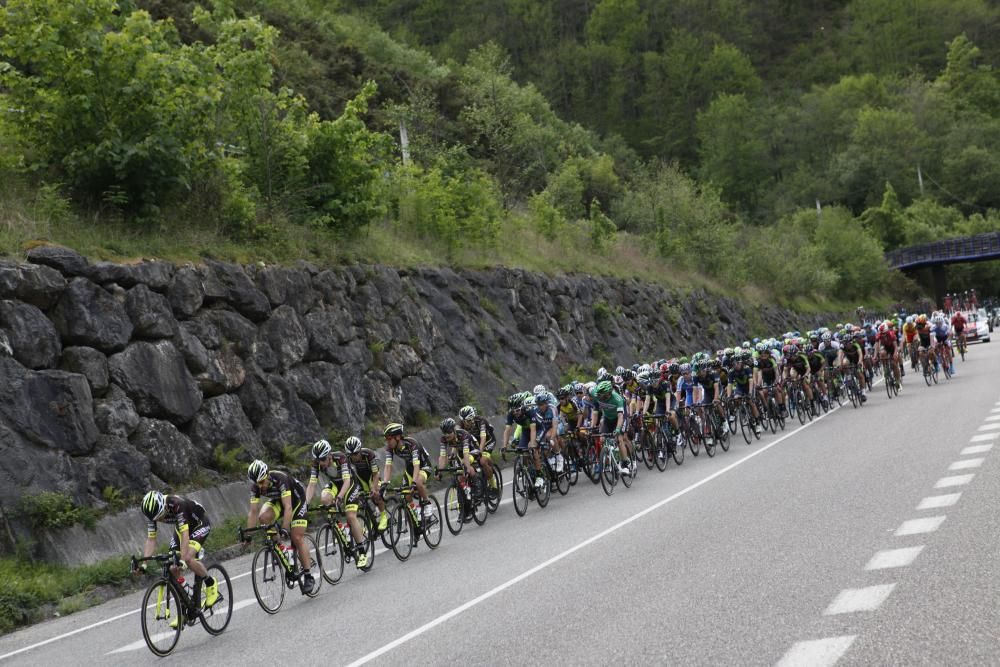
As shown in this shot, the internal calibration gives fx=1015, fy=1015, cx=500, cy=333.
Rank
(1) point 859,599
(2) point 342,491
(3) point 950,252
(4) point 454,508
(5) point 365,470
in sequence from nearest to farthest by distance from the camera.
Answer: (1) point 859,599
(2) point 342,491
(5) point 365,470
(4) point 454,508
(3) point 950,252

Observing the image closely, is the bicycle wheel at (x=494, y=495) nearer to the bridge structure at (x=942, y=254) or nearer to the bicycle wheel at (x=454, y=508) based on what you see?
the bicycle wheel at (x=454, y=508)

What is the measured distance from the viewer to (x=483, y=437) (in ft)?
53.8

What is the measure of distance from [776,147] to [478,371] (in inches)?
4706

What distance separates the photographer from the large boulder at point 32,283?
1514 centimetres

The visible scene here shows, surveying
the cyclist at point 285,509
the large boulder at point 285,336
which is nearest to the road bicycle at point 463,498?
the cyclist at point 285,509

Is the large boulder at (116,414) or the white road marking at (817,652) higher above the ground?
the large boulder at (116,414)

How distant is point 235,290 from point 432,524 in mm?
7963

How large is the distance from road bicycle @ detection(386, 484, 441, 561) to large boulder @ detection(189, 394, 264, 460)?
477 cm

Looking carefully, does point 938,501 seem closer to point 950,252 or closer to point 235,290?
point 235,290

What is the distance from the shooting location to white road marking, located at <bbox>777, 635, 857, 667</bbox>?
241 inches

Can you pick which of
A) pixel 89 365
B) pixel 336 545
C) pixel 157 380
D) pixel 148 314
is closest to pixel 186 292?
pixel 148 314

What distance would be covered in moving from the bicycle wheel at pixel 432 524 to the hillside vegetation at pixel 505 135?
7835 mm

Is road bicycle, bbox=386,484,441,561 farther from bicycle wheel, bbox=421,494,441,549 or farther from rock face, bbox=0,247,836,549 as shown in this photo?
rock face, bbox=0,247,836,549

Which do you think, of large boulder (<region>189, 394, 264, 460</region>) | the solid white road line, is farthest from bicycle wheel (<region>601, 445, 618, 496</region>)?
large boulder (<region>189, 394, 264, 460</region>)
